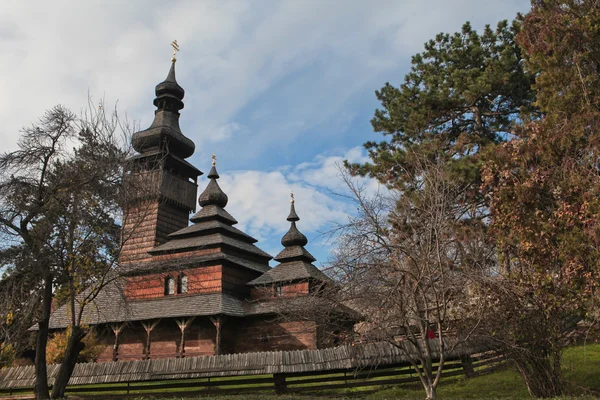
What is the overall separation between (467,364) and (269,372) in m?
5.75

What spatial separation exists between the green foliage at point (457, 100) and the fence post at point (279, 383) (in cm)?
836

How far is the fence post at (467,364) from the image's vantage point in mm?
14125

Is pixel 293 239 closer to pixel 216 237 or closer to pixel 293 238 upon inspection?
pixel 293 238

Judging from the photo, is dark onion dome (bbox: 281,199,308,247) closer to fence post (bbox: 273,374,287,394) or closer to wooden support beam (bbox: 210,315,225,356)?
wooden support beam (bbox: 210,315,225,356)

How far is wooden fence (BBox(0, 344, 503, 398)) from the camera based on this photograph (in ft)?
45.3

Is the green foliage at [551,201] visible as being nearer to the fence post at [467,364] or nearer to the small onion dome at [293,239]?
the fence post at [467,364]

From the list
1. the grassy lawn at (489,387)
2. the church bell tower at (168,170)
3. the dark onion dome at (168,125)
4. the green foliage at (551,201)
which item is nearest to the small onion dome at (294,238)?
the church bell tower at (168,170)

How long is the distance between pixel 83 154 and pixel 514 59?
1527 cm

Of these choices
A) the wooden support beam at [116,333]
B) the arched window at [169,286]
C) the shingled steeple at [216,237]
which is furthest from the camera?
the shingled steeple at [216,237]

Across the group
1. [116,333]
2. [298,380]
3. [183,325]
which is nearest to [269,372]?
[298,380]

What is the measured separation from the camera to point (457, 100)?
63.0ft

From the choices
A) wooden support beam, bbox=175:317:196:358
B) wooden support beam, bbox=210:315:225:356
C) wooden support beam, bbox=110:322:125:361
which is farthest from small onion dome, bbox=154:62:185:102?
wooden support beam, bbox=210:315:225:356

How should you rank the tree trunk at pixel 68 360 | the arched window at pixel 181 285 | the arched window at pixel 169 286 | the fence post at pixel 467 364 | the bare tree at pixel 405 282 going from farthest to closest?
1. the arched window at pixel 169 286
2. the arched window at pixel 181 285
3. the fence post at pixel 467 364
4. the tree trunk at pixel 68 360
5. the bare tree at pixel 405 282

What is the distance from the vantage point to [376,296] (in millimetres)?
8625
